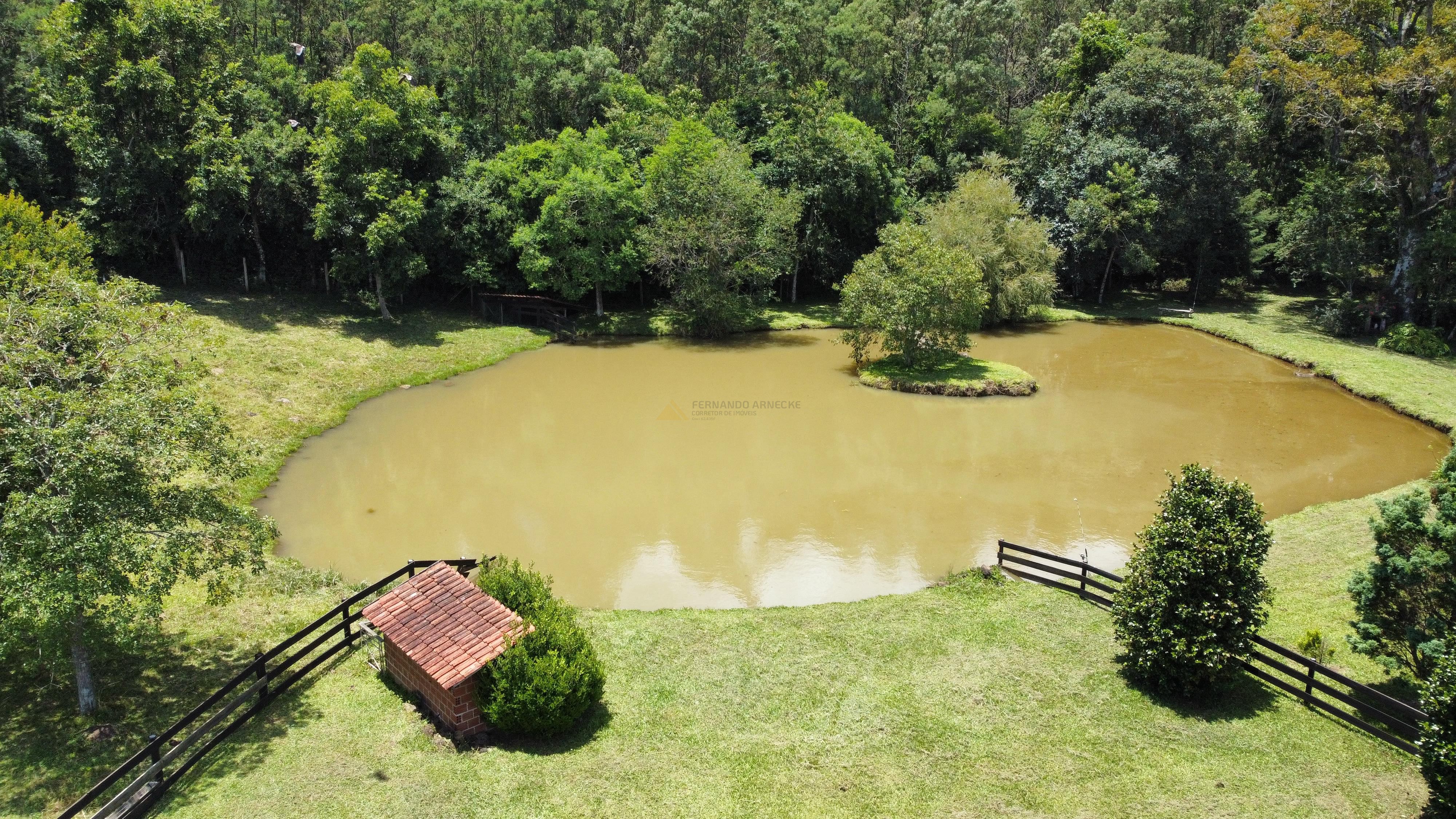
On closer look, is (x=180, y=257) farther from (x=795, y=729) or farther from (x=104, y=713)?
(x=795, y=729)

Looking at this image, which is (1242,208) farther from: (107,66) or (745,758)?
(107,66)

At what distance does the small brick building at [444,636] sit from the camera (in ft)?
34.7

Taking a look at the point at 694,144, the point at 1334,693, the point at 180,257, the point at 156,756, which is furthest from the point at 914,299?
the point at 180,257

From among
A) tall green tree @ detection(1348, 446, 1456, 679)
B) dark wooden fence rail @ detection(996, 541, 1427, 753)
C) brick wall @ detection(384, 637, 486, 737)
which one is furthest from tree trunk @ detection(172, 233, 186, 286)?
tall green tree @ detection(1348, 446, 1456, 679)

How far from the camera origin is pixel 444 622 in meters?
11.3

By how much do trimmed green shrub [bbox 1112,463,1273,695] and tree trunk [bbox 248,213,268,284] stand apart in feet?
111

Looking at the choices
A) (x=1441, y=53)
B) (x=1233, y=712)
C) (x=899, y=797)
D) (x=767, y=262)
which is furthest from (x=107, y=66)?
(x=1441, y=53)

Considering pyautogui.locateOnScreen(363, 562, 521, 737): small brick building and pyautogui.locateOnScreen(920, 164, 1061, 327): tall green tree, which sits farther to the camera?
pyautogui.locateOnScreen(920, 164, 1061, 327): tall green tree

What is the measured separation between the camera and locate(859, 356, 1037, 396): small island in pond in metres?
28.3

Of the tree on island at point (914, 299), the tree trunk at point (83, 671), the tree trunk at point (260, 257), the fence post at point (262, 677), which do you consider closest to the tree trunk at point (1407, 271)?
the tree on island at point (914, 299)

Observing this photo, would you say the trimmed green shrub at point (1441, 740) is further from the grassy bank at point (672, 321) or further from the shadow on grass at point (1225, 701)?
the grassy bank at point (672, 321)

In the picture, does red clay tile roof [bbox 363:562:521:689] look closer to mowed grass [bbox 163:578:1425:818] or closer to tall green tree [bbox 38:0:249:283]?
mowed grass [bbox 163:578:1425:818]

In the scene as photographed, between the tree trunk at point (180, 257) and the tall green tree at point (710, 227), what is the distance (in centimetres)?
1777

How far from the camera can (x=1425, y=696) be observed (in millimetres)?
8875
